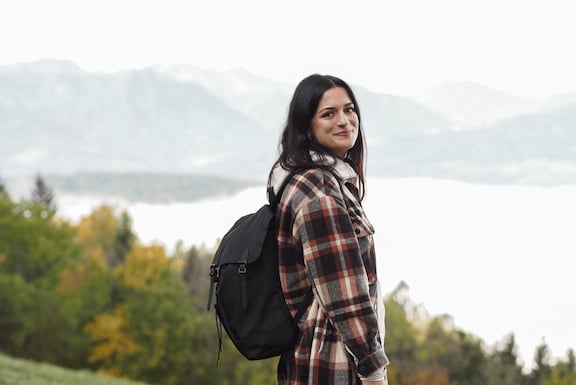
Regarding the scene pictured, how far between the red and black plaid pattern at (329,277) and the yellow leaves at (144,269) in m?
35.0

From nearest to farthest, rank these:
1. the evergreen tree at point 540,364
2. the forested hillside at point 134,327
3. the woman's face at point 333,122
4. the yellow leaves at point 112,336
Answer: the woman's face at point 333,122
the forested hillside at point 134,327
the yellow leaves at point 112,336
the evergreen tree at point 540,364

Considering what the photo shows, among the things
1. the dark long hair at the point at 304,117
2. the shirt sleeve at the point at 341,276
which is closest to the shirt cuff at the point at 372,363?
the shirt sleeve at the point at 341,276

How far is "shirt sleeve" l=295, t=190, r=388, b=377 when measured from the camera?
229 cm

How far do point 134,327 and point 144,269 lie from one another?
3028mm

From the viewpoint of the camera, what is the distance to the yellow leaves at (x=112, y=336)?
34.9 meters

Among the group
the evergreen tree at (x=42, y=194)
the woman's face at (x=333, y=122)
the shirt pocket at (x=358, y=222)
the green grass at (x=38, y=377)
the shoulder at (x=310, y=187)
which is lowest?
the green grass at (x=38, y=377)

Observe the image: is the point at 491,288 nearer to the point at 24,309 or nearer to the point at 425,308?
the point at 425,308

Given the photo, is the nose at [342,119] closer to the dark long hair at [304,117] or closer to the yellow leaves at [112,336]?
the dark long hair at [304,117]

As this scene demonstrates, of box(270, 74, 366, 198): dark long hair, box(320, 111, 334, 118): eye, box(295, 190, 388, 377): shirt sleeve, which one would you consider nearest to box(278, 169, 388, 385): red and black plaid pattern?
box(295, 190, 388, 377): shirt sleeve

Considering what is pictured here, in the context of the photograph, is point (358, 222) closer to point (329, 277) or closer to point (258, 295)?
point (329, 277)

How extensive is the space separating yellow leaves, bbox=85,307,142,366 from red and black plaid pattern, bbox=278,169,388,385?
3393 centimetres

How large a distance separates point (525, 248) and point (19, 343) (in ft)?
237

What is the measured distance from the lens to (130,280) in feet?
122

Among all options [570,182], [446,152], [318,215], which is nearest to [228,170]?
[446,152]
